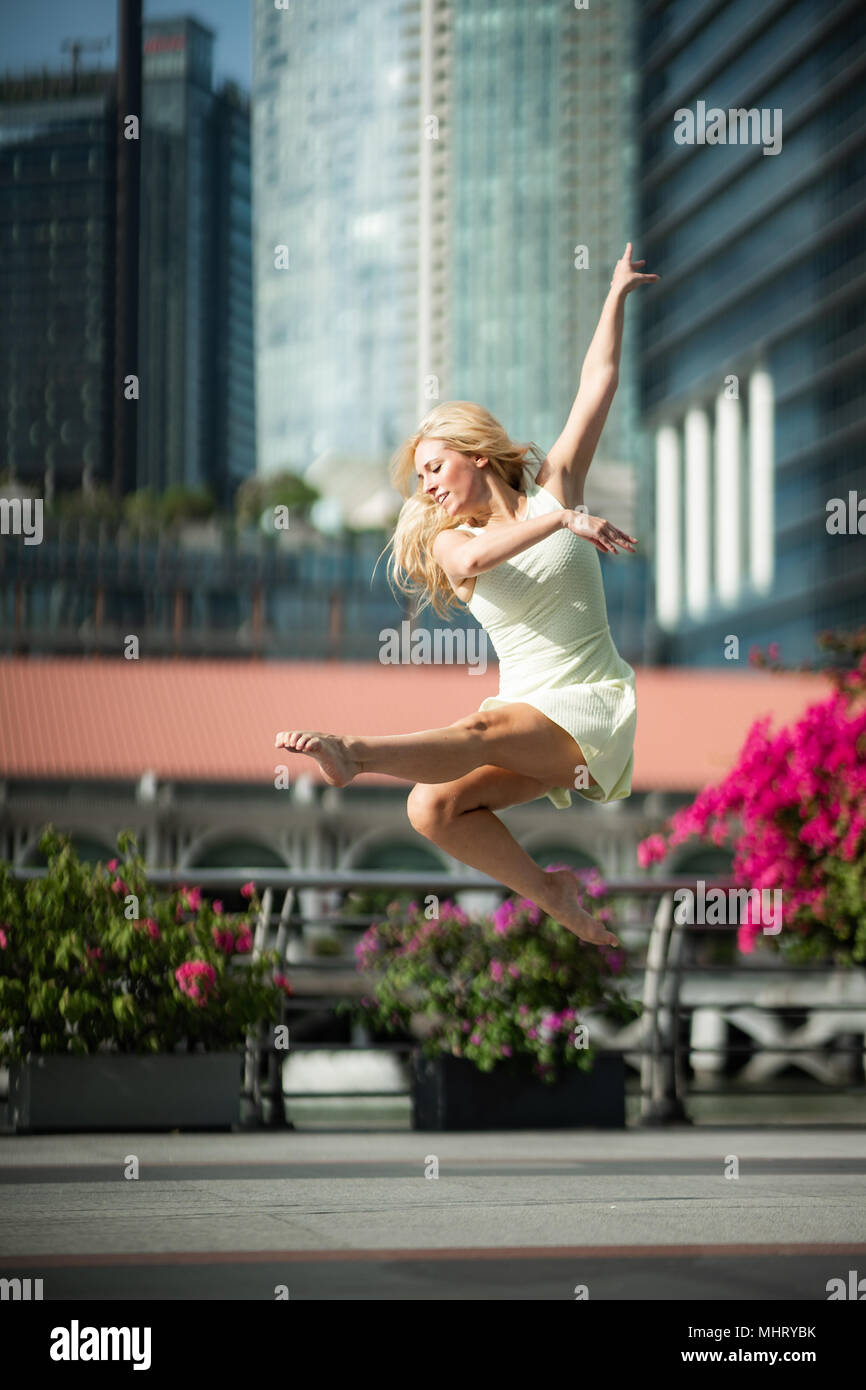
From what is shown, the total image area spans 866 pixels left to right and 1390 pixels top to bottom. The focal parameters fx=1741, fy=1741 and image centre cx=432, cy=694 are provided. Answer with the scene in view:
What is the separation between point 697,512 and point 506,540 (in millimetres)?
85161

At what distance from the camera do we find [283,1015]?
23.4 feet

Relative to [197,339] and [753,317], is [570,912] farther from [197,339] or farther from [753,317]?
[197,339]

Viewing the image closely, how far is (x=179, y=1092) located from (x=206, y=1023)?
0.94 ft

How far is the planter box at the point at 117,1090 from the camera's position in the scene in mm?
6699

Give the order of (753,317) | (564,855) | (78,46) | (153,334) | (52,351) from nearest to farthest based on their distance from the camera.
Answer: (78,46)
(564,855)
(52,351)
(753,317)
(153,334)

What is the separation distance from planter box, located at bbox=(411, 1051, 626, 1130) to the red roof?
28.7m

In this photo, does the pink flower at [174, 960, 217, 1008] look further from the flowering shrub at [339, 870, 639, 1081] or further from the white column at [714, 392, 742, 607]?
the white column at [714, 392, 742, 607]

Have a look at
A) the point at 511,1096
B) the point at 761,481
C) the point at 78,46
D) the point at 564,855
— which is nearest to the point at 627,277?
the point at 511,1096

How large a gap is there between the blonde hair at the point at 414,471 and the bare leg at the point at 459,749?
0.43 m

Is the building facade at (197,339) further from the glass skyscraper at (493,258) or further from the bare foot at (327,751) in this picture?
the bare foot at (327,751)
